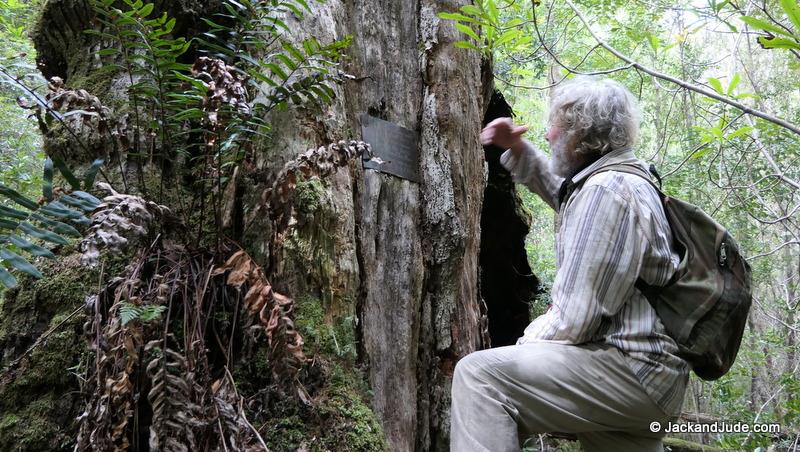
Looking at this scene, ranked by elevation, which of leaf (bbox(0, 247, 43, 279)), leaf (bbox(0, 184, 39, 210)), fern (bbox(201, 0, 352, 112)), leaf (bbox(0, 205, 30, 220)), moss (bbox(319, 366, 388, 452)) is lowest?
moss (bbox(319, 366, 388, 452))

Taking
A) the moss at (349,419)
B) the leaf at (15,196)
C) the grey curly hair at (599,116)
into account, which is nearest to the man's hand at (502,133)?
the grey curly hair at (599,116)

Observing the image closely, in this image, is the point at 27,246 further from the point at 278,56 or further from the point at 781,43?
the point at 781,43

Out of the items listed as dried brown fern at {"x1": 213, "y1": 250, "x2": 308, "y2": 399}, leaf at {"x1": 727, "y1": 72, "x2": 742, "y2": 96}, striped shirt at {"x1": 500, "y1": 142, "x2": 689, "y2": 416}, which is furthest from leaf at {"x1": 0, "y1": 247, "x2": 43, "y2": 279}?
leaf at {"x1": 727, "y1": 72, "x2": 742, "y2": 96}

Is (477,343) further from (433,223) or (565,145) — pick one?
(565,145)

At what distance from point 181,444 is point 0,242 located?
99 cm

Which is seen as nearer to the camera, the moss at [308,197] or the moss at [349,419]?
the moss at [349,419]

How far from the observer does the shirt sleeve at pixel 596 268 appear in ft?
7.79

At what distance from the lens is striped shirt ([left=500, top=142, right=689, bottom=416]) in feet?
7.81

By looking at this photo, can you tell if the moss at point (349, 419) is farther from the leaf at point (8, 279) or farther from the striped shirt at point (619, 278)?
the leaf at point (8, 279)

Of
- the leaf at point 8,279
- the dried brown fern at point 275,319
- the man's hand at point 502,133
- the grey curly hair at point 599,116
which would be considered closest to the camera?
the leaf at point 8,279

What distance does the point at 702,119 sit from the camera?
41.4ft

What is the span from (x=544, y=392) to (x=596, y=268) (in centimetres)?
56

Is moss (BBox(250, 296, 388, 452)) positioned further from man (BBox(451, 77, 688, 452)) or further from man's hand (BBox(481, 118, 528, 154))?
man's hand (BBox(481, 118, 528, 154))

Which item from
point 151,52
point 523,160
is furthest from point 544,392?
point 151,52
